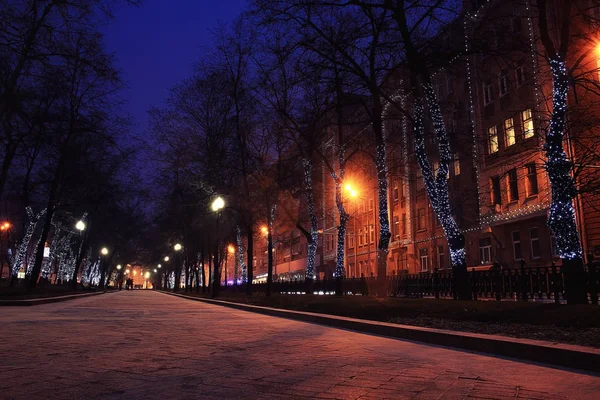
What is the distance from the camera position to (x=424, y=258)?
41219mm

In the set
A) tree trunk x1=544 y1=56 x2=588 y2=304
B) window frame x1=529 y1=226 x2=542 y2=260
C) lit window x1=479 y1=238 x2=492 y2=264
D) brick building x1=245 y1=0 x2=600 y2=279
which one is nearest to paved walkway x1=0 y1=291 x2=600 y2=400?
tree trunk x1=544 y1=56 x2=588 y2=304

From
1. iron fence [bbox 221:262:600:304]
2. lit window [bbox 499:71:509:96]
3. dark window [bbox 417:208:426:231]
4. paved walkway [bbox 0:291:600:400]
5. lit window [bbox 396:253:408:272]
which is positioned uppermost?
lit window [bbox 499:71:509:96]

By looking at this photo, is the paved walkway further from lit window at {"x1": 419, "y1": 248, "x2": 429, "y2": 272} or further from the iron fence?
lit window at {"x1": 419, "y1": 248, "x2": 429, "y2": 272}

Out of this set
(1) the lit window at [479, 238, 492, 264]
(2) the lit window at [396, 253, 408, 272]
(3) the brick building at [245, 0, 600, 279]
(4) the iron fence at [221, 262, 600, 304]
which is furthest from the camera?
(2) the lit window at [396, 253, 408, 272]

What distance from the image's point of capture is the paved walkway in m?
4.57

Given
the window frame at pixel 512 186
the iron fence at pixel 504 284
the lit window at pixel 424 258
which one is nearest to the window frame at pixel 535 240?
the window frame at pixel 512 186

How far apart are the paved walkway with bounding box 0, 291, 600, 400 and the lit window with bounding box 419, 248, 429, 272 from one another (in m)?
33.0

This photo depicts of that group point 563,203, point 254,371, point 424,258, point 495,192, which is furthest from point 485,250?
point 254,371

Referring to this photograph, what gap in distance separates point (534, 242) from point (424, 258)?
1287 centimetres

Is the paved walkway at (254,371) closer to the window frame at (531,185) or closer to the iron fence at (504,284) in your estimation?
the iron fence at (504,284)

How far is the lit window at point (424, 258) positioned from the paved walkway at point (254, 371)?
32959mm

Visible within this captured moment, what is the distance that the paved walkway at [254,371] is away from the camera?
4.57 metres

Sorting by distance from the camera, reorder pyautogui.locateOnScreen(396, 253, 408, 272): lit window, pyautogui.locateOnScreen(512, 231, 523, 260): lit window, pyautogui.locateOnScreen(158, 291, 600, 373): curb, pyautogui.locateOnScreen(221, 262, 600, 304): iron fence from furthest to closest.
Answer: pyautogui.locateOnScreen(396, 253, 408, 272): lit window → pyautogui.locateOnScreen(512, 231, 523, 260): lit window → pyautogui.locateOnScreen(221, 262, 600, 304): iron fence → pyautogui.locateOnScreen(158, 291, 600, 373): curb

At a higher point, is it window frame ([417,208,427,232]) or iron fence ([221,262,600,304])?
window frame ([417,208,427,232])
